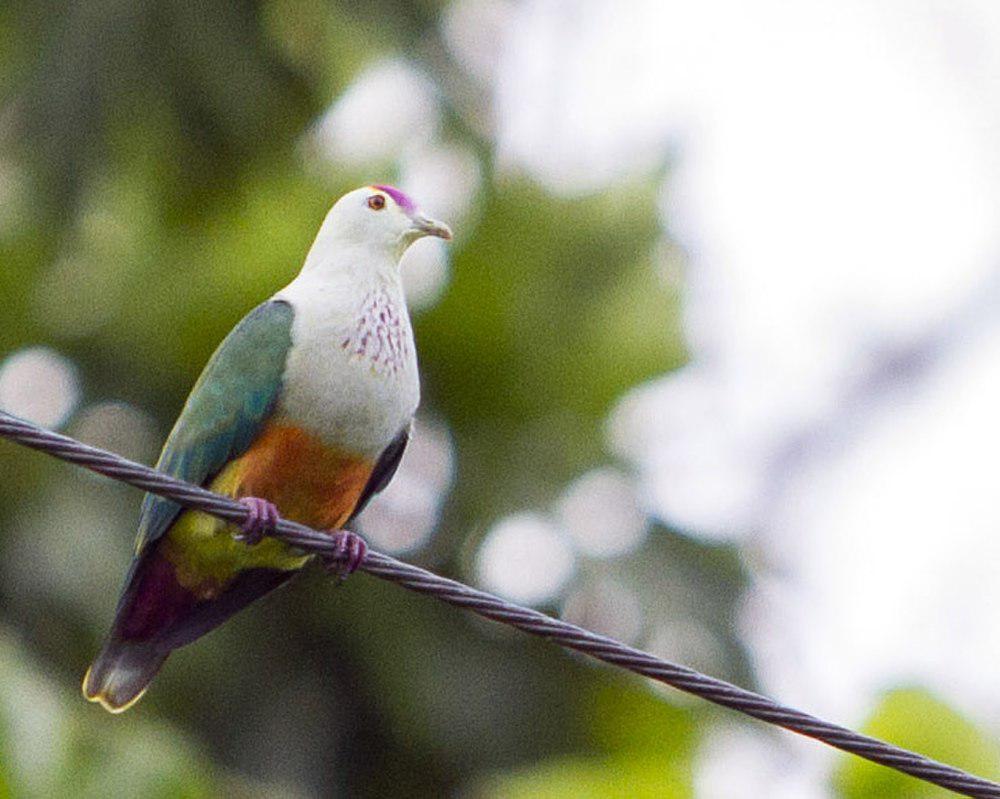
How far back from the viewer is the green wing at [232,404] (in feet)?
13.3

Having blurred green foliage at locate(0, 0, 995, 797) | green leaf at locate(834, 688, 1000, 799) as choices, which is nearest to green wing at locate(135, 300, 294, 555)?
green leaf at locate(834, 688, 1000, 799)

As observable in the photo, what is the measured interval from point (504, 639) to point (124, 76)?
8.92 ft

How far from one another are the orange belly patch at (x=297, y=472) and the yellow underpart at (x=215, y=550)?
5cm

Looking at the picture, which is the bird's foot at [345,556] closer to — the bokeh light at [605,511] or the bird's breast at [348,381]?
the bird's breast at [348,381]

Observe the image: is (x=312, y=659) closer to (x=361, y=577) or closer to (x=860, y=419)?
(x=361, y=577)

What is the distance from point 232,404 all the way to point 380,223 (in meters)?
0.61

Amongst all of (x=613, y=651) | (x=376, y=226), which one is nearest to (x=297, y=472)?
(x=376, y=226)

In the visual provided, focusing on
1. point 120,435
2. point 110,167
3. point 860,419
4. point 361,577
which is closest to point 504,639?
point 361,577

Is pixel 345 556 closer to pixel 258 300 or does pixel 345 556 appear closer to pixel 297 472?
pixel 297 472

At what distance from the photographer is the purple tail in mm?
4277

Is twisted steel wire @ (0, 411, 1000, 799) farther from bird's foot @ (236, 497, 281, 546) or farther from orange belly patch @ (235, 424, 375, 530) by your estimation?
orange belly patch @ (235, 424, 375, 530)

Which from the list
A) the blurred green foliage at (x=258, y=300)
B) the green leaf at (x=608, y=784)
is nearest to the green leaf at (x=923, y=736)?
the green leaf at (x=608, y=784)

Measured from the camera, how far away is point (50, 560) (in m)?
7.40

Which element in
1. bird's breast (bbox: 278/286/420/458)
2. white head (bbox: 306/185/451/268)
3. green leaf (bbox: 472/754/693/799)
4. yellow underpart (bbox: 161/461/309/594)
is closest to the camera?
bird's breast (bbox: 278/286/420/458)
